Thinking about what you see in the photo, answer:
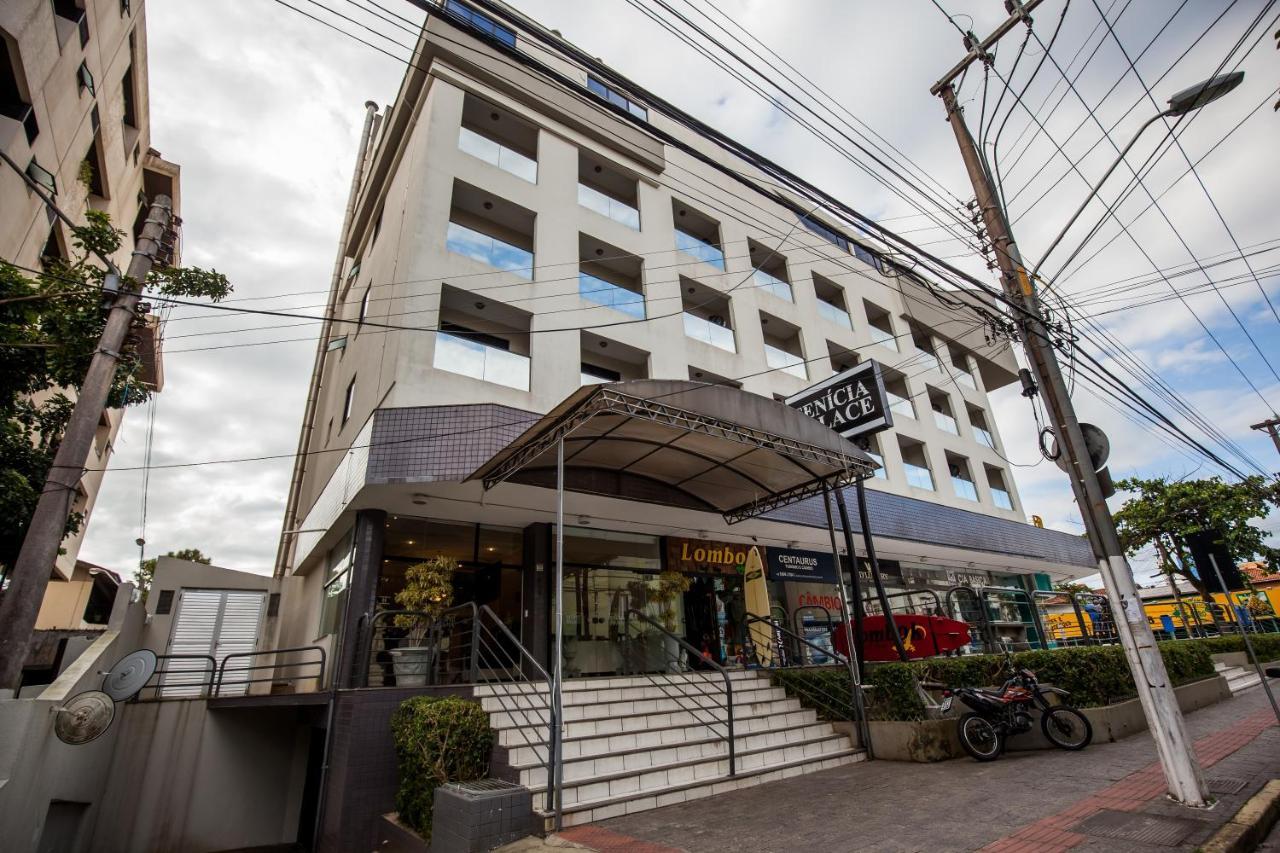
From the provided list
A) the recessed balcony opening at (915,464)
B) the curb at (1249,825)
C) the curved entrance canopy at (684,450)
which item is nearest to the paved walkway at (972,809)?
the curb at (1249,825)

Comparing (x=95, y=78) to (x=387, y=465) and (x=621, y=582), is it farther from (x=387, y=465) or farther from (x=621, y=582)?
(x=621, y=582)

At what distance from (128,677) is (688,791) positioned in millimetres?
8840

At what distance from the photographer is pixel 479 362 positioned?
11078mm

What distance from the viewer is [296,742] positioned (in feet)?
36.0

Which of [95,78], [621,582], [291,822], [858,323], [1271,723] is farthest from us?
[858,323]

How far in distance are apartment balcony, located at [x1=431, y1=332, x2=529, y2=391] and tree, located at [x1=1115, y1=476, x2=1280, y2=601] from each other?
26.9 meters

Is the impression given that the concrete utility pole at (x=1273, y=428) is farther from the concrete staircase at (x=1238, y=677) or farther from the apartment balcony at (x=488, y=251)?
the apartment balcony at (x=488, y=251)

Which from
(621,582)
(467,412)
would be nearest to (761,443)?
(467,412)

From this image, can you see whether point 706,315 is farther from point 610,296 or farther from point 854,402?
point 854,402

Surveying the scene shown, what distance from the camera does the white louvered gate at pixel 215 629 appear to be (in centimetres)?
1340

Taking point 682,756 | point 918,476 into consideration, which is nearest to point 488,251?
point 682,756

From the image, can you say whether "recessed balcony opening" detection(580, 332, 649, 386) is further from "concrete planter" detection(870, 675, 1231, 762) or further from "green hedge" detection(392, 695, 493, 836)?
"concrete planter" detection(870, 675, 1231, 762)

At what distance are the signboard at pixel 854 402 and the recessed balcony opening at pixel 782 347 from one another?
3.75 m

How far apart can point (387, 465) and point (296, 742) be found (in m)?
6.36
